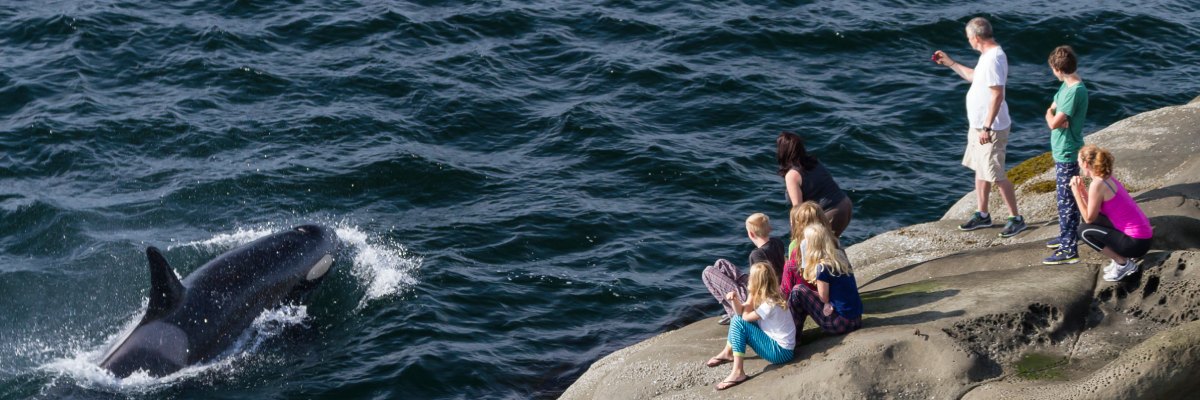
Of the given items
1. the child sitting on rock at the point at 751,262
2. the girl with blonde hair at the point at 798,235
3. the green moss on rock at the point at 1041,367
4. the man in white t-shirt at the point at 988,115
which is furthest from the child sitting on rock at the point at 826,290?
the man in white t-shirt at the point at 988,115

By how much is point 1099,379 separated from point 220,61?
2065 cm

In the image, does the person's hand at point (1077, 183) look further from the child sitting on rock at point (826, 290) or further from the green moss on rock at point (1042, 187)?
the green moss on rock at point (1042, 187)

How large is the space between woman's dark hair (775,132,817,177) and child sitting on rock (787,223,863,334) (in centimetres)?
156

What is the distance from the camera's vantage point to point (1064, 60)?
40.9 ft

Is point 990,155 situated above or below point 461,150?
above

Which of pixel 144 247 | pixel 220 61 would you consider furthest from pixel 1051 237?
pixel 220 61

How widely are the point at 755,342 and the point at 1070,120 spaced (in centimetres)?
421

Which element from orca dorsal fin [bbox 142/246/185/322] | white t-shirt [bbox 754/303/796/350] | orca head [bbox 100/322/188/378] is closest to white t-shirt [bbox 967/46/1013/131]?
white t-shirt [bbox 754/303/796/350]

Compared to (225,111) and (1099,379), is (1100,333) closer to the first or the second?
(1099,379)

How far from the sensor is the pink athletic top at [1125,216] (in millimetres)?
11688

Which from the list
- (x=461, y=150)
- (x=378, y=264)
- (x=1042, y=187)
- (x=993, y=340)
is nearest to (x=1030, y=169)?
(x=1042, y=187)

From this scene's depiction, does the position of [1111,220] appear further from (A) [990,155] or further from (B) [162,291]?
(B) [162,291]

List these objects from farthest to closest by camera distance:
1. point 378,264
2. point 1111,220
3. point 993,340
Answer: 1. point 378,264
2. point 1111,220
3. point 993,340

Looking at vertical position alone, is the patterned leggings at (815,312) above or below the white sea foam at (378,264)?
above
